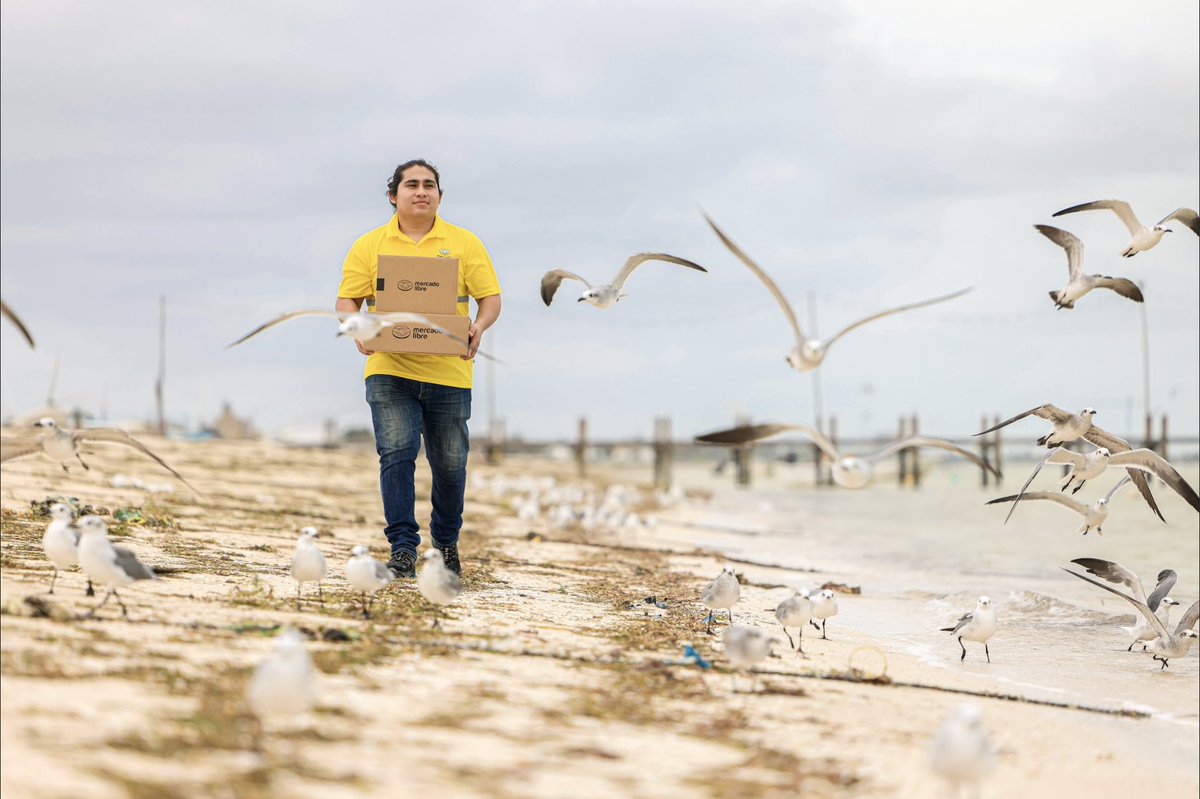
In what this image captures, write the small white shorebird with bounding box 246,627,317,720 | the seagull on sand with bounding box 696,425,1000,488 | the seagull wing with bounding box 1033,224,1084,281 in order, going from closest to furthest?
1. the small white shorebird with bounding box 246,627,317,720
2. the seagull on sand with bounding box 696,425,1000,488
3. the seagull wing with bounding box 1033,224,1084,281

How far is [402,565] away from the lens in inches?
269

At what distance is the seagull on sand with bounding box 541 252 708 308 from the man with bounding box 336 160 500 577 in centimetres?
→ 36

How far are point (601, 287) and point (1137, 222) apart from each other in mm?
3537

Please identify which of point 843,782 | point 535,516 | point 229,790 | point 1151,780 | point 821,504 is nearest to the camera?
point 229,790

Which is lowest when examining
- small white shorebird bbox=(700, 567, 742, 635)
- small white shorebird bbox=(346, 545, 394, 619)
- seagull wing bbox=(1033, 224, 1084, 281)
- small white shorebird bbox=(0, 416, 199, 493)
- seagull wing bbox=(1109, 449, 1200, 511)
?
small white shorebird bbox=(700, 567, 742, 635)

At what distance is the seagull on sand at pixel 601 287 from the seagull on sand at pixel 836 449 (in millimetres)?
1436

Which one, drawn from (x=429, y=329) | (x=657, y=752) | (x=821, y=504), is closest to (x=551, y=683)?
(x=657, y=752)

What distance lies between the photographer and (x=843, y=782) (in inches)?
131

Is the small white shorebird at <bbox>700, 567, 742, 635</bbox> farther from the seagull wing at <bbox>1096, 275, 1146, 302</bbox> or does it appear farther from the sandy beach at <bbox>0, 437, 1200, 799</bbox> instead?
the seagull wing at <bbox>1096, 275, 1146, 302</bbox>

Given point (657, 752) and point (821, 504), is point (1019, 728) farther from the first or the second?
point (821, 504)

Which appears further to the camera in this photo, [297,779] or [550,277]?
[550,277]

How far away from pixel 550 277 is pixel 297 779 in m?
4.35

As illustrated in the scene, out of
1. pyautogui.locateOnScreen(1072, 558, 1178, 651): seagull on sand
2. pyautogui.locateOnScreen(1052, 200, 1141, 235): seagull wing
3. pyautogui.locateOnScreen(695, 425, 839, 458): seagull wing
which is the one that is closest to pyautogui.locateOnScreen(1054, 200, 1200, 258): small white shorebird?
pyautogui.locateOnScreen(1052, 200, 1141, 235): seagull wing

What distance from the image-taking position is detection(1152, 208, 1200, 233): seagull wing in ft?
22.4
